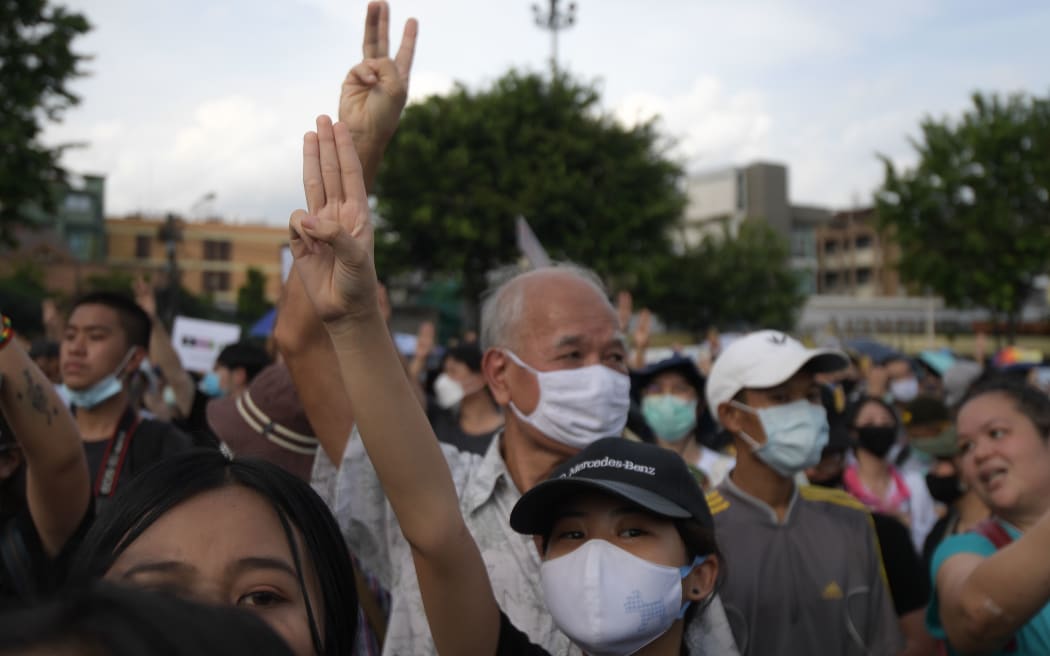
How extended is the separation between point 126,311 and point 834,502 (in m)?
3.06

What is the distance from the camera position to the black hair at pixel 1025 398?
9.71 feet

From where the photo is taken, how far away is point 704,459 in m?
5.49

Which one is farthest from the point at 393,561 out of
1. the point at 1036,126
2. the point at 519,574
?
the point at 1036,126

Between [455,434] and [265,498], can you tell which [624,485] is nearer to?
[265,498]

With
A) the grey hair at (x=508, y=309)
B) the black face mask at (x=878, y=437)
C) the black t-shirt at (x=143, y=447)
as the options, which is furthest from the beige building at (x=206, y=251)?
the grey hair at (x=508, y=309)

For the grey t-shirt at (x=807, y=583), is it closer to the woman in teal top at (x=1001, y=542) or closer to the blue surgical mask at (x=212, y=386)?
the woman in teal top at (x=1001, y=542)

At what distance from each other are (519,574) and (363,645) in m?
0.50

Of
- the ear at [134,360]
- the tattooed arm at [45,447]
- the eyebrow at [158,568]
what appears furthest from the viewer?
the ear at [134,360]

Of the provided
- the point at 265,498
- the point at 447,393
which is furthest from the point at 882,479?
the point at 265,498

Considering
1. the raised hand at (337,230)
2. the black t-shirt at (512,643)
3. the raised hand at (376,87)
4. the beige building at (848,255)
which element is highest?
the beige building at (848,255)

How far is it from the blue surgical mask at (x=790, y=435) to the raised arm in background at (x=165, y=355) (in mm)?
3541

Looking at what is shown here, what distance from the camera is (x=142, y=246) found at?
7062 centimetres

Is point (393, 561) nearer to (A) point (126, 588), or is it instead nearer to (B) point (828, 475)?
(A) point (126, 588)

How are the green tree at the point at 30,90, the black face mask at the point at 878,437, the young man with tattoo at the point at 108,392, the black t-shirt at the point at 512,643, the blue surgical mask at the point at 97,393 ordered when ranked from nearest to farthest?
the black t-shirt at the point at 512,643, the young man with tattoo at the point at 108,392, the blue surgical mask at the point at 97,393, the black face mask at the point at 878,437, the green tree at the point at 30,90
